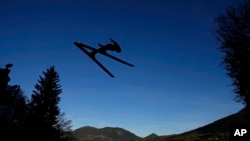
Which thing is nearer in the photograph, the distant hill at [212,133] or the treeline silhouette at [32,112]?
the treeline silhouette at [32,112]

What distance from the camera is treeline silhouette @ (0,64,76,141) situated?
810 inches

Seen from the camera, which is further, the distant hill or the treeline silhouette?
the distant hill

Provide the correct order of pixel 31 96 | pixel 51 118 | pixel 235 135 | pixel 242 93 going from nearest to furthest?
pixel 235 135
pixel 242 93
pixel 51 118
pixel 31 96

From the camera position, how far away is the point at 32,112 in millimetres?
42375

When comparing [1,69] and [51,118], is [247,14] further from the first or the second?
[51,118]

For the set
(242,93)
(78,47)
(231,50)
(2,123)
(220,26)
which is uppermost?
(220,26)

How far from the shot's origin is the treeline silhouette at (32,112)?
67.5 ft

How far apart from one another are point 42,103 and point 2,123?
26.3 metres

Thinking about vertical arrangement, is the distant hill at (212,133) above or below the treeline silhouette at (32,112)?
above

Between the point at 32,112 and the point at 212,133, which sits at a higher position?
the point at 212,133

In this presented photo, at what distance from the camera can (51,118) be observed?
43.4m

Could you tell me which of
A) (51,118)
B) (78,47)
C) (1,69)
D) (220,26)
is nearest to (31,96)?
(51,118)

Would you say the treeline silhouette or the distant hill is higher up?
the distant hill

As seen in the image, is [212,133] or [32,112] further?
[212,133]
